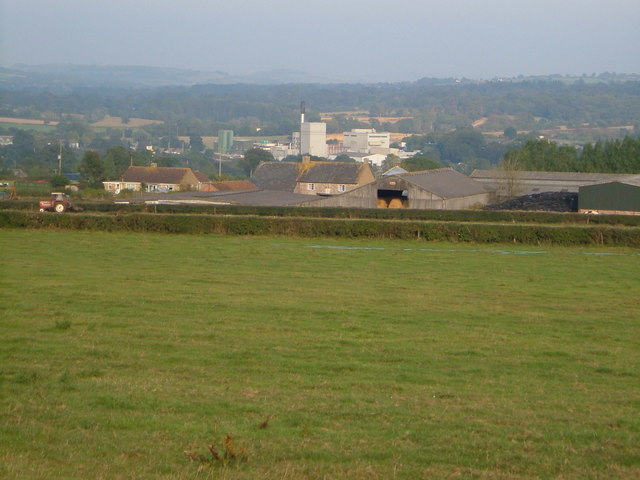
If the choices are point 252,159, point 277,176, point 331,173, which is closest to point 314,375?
point 331,173

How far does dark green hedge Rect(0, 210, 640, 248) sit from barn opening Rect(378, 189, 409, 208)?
20.4 metres

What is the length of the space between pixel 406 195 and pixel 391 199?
1.60m

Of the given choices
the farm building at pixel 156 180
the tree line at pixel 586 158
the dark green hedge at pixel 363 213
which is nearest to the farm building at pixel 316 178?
the farm building at pixel 156 180

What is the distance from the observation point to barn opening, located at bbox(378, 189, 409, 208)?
169 ft

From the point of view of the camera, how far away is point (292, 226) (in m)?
31.2

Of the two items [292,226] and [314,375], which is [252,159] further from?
[314,375]

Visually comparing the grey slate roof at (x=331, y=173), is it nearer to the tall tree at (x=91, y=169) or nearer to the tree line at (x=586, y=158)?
the tree line at (x=586, y=158)

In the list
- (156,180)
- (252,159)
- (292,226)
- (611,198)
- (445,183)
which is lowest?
(252,159)

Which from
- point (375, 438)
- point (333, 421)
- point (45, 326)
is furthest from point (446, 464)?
point (45, 326)

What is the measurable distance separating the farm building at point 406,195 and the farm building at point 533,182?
23.7ft

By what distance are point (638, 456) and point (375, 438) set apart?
2069mm

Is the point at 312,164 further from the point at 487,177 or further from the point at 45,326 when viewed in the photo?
the point at 45,326

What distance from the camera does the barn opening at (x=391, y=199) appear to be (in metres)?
51.5

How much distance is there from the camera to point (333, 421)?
290 inches
